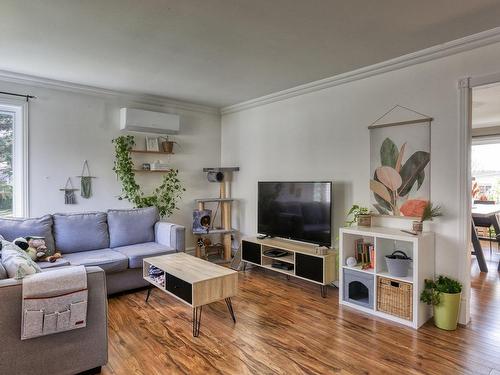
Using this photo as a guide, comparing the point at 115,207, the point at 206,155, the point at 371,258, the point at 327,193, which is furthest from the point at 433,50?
the point at 115,207

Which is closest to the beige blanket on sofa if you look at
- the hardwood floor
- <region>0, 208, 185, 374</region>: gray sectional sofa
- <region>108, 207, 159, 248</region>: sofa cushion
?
<region>0, 208, 185, 374</region>: gray sectional sofa

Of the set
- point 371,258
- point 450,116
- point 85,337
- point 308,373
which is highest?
point 450,116

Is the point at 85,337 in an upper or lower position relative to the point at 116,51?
lower

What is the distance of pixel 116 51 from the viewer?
2906 mm

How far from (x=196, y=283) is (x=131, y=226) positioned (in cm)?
182

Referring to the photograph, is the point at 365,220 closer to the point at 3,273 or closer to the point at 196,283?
the point at 196,283

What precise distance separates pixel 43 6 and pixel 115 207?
2.71 meters

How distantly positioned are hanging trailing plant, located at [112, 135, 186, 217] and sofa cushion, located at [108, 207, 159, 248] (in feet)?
1.08

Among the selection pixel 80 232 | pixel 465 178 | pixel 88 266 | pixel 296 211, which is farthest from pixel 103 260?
pixel 465 178

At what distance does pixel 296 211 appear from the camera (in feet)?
12.8

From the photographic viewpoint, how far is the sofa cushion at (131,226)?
153 inches

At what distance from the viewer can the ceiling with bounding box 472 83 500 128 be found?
3.83m

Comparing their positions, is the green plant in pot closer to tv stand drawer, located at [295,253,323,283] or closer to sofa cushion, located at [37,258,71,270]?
tv stand drawer, located at [295,253,323,283]

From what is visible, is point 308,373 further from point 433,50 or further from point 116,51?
point 116,51
